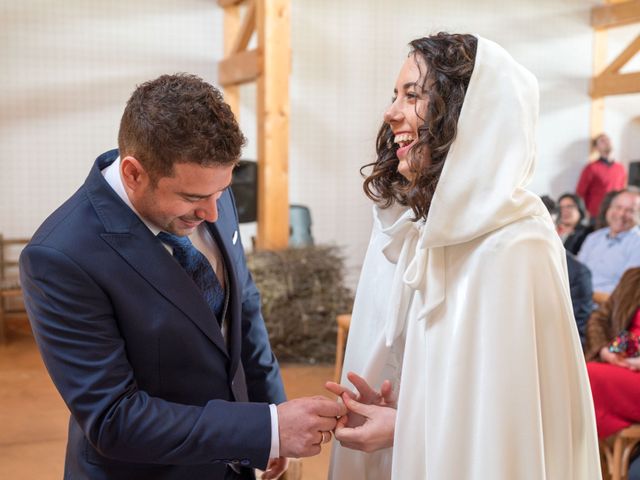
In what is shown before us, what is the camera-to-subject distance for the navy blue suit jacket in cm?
143

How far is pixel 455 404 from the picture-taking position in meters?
1.50

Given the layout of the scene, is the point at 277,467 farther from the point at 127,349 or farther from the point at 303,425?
the point at 127,349

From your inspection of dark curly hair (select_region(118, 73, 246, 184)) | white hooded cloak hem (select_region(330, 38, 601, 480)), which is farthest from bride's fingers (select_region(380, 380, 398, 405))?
dark curly hair (select_region(118, 73, 246, 184))

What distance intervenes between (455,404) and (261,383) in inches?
26.5

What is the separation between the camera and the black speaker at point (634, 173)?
878 cm

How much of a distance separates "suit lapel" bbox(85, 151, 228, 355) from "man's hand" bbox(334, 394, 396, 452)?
379 mm

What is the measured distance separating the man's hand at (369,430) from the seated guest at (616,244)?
4286mm

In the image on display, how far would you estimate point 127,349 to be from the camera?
1.50 m

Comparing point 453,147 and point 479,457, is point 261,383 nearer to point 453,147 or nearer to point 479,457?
point 479,457

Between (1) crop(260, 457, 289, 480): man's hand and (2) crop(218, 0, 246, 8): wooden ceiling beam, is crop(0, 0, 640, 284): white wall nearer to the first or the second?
(2) crop(218, 0, 246, 8): wooden ceiling beam

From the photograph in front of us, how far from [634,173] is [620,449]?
6.43 m

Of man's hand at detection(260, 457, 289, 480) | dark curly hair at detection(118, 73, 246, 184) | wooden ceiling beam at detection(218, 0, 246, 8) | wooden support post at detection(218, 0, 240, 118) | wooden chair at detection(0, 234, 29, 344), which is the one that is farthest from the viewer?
wooden support post at detection(218, 0, 240, 118)

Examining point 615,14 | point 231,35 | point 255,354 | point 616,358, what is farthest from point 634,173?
point 255,354

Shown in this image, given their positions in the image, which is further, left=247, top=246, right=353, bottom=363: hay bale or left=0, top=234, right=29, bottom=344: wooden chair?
left=0, top=234, right=29, bottom=344: wooden chair
